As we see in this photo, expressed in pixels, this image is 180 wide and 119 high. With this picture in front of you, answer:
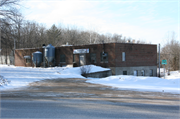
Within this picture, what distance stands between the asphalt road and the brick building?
20429 millimetres

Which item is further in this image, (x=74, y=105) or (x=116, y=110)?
(x=74, y=105)

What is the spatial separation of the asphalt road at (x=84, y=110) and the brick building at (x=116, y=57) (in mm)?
20429

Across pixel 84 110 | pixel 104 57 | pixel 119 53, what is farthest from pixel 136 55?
pixel 84 110

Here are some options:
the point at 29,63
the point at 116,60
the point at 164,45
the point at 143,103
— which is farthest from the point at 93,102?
the point at 164,45

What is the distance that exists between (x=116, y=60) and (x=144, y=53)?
6.30m

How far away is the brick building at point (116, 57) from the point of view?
27.8m

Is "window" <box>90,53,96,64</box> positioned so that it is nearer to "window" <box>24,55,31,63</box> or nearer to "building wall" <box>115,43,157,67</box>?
"building wall" <box>115,43,157,67</box>

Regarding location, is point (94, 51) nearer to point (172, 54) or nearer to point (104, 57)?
point (104, 57)

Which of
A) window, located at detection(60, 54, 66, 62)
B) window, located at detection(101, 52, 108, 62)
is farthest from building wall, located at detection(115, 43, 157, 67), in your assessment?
window, located at detection(60, 54, 66, 62)

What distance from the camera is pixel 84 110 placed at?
6477 mm

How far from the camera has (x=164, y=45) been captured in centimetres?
5928

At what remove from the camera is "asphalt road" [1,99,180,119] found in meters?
5.91

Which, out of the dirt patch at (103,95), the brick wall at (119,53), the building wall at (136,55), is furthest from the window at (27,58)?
the dirt patch at (103,95)

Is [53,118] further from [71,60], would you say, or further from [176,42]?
[176,42]
